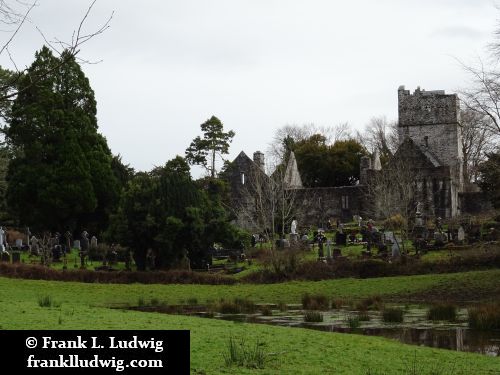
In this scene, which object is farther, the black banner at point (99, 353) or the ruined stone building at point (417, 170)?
the ruined stone building at point (417, 170)

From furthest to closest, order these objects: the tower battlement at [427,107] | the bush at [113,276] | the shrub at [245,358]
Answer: the tower battlement at [427,107] → the bush at [113,276] → the shrub at [245,358]

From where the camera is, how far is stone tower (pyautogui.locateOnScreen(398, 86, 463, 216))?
58.7m

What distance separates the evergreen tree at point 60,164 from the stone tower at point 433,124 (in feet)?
77.9

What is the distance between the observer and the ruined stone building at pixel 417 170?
54.7 m

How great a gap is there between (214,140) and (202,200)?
23.6 metres

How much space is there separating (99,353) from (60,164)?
3872 cm

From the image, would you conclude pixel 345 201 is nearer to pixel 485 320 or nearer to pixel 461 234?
pixel 461 234

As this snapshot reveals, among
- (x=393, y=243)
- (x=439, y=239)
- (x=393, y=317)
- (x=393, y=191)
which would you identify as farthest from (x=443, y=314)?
(x=393, y=191)

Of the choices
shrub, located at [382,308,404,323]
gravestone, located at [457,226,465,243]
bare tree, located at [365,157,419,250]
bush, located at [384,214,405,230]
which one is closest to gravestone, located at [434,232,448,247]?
gravestone, located at [457,226,465,243]

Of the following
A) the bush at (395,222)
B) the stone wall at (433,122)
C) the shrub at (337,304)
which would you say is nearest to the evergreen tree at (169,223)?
the bush at (395,222)

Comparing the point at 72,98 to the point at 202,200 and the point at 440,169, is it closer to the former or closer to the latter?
the point at 202,200

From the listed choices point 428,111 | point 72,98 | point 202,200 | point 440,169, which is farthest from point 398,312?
point 428,111

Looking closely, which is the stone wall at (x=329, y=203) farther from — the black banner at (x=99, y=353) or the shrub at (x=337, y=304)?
the black banner at (x=99, y=353)

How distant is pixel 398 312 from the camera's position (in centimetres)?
1780
